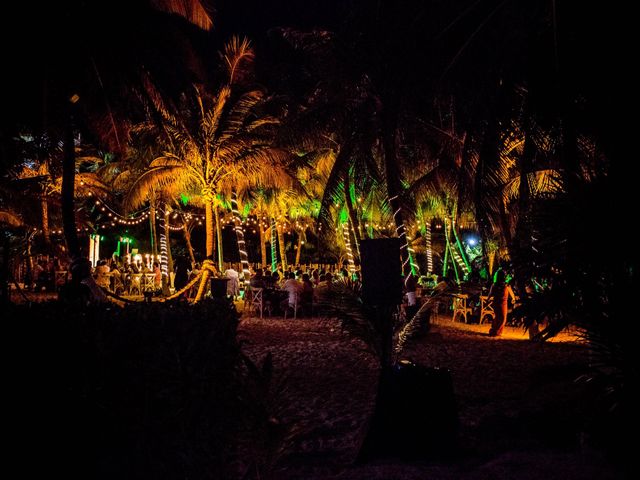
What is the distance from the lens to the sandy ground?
424 centimetres

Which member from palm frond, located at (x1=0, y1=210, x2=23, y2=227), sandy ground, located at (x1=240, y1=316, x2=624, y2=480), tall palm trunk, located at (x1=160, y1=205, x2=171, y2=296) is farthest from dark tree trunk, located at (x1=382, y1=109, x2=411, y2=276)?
palm frond, located at (x1=0, y1=210, x2=23, y2=227)

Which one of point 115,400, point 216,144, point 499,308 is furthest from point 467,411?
point 216,144

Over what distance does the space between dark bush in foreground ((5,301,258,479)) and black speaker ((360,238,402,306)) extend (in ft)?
6.02

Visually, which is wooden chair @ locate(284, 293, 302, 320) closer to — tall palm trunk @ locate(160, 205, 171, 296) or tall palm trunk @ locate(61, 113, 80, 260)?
tall palm trunk @ locate(61, 113, 80, 260)

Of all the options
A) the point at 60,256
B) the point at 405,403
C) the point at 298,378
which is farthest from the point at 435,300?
the point at 60,256

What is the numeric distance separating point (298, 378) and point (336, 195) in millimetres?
8919

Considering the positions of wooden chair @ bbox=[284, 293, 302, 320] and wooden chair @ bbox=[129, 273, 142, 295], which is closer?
wooden chair @ bbox=[284, 293, 302, 320]

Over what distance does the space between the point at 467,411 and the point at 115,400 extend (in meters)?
4.01

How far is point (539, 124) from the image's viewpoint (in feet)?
24.8

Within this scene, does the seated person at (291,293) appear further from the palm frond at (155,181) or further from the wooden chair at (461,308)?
the palm frond at (155,181)

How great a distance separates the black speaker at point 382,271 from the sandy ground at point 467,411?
3.87 ft

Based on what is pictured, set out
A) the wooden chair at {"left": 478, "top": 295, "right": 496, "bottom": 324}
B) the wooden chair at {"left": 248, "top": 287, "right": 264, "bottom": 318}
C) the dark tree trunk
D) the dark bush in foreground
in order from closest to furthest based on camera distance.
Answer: the dark bush in foreground
the dark tree trunk
the wooden chair at {"left": 478, "top": 295, "right": 496, "bottom": 324}
the wooden chair at {"left": 248, "top": 287, "right": 264, "bottom": 318}

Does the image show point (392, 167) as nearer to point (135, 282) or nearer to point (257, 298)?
point (257, 298)

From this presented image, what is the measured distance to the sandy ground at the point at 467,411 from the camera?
4.24 m
